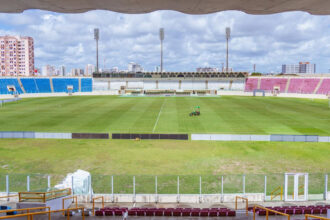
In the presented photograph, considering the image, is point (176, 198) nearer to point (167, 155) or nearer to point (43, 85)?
point (167, 155)

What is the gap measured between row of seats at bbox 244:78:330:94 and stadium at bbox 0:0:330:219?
41075 mm

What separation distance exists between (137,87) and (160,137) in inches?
3177

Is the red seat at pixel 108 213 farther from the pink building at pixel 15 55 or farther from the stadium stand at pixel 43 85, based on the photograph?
the pink building at pixel 15 55

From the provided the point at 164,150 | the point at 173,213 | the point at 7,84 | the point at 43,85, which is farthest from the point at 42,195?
the point at 43,85

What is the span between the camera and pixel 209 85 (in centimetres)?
10638

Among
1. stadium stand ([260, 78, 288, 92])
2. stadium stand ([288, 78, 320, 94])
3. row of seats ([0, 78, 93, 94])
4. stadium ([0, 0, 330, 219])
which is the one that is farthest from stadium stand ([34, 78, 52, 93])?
stadium stand ([288, 78, 320, 94])

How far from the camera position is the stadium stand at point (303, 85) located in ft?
274

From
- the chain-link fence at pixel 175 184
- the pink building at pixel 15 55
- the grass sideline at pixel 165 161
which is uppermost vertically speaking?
the pink building at pixel 15 55

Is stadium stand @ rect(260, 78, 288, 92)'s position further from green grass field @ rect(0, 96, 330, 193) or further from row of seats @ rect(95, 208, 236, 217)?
row of seats @ rect(95, 208, 236, 217)

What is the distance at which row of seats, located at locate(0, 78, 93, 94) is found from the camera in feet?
274

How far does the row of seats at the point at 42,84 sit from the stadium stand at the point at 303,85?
2685 inches

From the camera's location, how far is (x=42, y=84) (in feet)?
301

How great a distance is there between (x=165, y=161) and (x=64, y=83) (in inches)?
3290

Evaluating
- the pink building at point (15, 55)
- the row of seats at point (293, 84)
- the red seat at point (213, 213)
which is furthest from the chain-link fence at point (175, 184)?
the pink building at point (15, 55)
